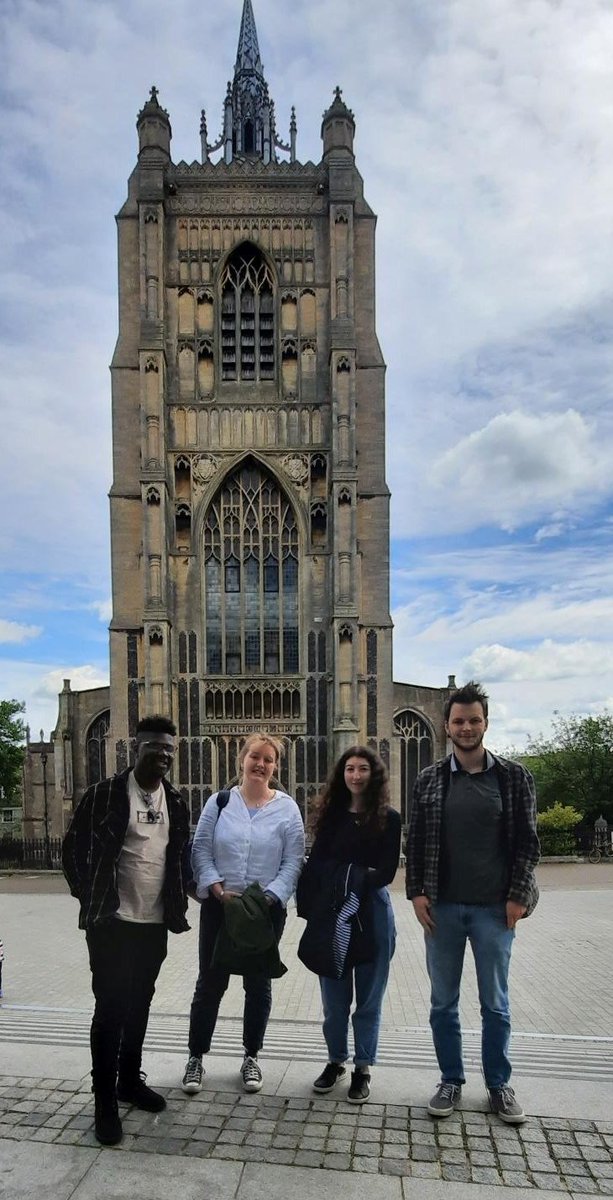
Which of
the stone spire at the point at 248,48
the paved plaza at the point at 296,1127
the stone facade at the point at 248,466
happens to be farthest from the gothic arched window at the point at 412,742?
the stone spire at the point at 248,48

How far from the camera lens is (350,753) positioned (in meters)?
4.38

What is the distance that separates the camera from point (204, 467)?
26.6 meters

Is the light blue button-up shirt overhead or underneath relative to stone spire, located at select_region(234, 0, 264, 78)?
underneath

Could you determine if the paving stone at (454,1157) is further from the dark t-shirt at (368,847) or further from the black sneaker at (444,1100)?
the dark t-shirt at (368,847)

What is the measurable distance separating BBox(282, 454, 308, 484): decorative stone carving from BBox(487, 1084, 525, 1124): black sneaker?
23.8 metres

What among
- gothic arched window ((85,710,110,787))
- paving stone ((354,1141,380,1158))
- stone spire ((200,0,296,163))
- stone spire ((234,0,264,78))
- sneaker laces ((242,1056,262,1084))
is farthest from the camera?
stone spire ((234,0,264,78))

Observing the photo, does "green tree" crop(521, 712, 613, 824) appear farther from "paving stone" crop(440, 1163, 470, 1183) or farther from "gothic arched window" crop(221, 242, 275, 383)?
"paving stone" crop(440, 1163, 470, 1183)

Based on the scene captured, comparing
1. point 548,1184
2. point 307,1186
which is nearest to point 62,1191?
point 307,1186

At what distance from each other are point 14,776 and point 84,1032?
46.3m

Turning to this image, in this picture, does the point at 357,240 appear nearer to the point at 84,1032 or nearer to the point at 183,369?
the point at 183,369

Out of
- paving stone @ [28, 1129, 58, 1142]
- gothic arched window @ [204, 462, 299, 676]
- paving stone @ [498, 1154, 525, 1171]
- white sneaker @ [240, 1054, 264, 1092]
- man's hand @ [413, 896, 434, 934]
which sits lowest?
white sneaker @ [240, 1054, 264, 1092]

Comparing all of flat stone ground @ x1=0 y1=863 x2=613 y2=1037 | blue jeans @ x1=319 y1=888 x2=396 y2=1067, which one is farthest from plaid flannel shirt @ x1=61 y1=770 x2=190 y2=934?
flat stone ground @ x1=0 y1=863 x2=613 y2=1037

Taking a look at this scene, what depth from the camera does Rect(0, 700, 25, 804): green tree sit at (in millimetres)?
47156

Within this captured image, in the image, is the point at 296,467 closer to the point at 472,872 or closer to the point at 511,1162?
the point at 472,872
